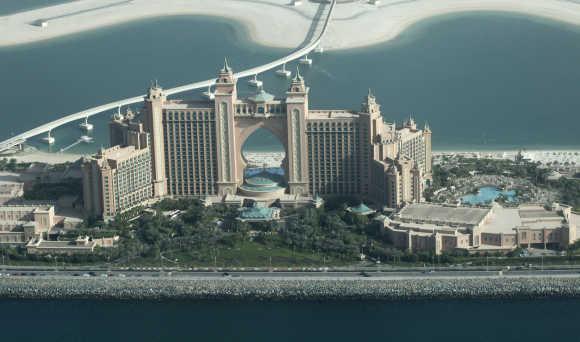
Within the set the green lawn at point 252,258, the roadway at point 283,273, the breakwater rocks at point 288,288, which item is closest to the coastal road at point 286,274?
the roadway at point 283,273

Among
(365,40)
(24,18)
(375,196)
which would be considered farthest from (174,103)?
(24,18)

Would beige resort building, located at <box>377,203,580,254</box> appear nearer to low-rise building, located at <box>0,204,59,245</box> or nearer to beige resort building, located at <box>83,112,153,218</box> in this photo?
beige resort building, located at <box>83,112,153,218</box>

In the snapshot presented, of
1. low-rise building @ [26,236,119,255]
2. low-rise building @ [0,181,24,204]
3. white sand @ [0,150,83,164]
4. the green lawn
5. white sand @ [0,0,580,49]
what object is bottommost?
the green lawn

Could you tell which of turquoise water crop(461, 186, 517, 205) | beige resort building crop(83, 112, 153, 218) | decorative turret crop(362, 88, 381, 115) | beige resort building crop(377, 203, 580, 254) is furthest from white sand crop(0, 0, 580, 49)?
beige resort building crop(377, 203, 580, 254)

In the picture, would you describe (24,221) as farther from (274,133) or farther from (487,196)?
(487,196)

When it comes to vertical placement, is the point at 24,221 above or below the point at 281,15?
below

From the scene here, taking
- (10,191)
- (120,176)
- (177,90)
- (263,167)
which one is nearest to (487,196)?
(263,167)

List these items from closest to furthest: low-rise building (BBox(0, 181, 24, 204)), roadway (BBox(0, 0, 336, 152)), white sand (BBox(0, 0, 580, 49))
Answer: low-rise building (BBox(0, 181, 24, 204))
roadway (BBox(0, 0, 336, 152))
white sand (BBox(0, 0, 580, 49))

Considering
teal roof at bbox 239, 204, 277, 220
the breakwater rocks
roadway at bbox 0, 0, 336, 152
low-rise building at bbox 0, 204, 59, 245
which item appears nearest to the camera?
the breakwater rocks
